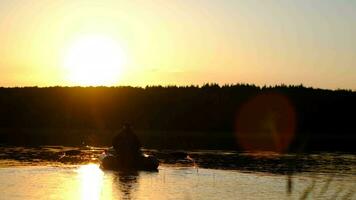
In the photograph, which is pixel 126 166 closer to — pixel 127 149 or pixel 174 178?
pixel 127 149

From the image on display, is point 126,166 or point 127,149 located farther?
point 127,149

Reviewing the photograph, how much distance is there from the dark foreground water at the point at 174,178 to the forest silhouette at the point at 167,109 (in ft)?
195

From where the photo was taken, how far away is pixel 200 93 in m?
121

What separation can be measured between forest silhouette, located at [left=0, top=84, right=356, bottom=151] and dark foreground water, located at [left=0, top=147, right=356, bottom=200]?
5950cm

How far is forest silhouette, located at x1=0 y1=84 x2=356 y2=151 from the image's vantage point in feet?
342

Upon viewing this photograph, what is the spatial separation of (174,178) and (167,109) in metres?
83.7

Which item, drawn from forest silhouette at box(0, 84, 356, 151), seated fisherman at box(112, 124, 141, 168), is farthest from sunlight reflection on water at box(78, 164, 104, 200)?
forest silhouette at box(0, 84, 356, 151)

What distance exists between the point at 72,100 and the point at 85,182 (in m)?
97.8

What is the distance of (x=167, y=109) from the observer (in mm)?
113688

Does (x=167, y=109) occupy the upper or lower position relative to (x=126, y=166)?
upper

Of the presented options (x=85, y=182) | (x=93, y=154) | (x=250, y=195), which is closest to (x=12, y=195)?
(x=85, y=182)

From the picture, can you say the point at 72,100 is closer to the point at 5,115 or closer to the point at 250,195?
the point at 5,115

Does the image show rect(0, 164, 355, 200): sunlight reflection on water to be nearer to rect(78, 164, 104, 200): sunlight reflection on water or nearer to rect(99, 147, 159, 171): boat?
rect(78, 164, 104, 200): sunlight reflection on water

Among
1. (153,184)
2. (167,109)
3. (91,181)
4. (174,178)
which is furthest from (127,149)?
(167,109)
